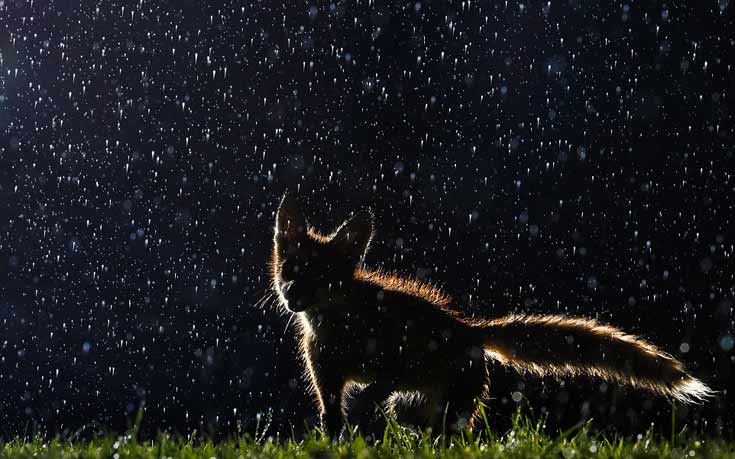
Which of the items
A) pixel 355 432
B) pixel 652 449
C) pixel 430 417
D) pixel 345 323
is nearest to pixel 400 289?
pixel 345 323

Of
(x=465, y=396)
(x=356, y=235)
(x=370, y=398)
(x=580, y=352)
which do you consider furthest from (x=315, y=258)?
(x=580, y=352)

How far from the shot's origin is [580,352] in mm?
4434

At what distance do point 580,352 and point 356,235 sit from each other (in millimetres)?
1598

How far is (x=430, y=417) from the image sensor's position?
13.7ft

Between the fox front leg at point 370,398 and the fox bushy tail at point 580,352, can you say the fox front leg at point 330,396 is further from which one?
the fox bushy tail at point 580,352

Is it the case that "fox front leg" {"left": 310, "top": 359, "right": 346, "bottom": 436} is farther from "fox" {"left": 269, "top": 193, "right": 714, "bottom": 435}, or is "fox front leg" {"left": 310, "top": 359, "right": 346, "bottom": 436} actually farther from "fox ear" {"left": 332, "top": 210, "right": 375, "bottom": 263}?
"fox ear" {"left": 332, "top": 210, "right": 375, "bottom": 263}

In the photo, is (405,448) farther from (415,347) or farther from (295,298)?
(295,298)

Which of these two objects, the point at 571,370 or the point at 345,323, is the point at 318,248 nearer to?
the point at 345,323

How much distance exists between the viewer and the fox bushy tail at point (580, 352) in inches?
161

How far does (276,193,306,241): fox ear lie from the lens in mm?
5074

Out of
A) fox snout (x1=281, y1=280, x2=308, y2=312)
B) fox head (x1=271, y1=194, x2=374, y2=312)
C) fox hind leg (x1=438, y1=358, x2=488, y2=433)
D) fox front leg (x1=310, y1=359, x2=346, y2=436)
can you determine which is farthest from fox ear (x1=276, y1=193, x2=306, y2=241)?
fox hind leg (x1=438, y1=358, x2=488, y2=433)

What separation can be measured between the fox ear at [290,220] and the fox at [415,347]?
137 mm

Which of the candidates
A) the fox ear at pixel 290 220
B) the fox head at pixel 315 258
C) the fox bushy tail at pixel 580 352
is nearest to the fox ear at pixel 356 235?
the fox head at pixel 315 258

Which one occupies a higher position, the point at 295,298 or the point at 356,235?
the point at 356,235
